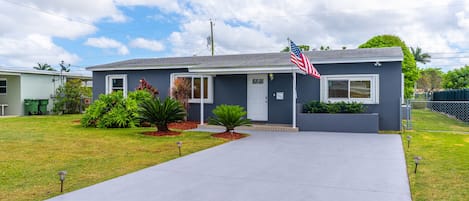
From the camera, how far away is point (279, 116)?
43.8 ft

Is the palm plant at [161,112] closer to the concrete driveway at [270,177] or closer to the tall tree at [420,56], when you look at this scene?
the concrete driveway at [270,177]

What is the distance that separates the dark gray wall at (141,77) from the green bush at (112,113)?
222cm

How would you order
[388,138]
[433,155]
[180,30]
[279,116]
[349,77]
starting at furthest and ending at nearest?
[180,30] → [279,116] → [349,77] → [388,138] → [433,155]

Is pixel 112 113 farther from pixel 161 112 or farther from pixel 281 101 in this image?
pixel 281 101

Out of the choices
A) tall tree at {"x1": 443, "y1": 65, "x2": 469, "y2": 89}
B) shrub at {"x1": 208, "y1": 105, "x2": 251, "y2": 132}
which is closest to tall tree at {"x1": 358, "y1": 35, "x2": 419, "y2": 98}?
tall tree at {"x1": 443, "y1": 65, "x2": 469, "y2": 89}

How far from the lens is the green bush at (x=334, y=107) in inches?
457

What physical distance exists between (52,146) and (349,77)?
9.53 metres

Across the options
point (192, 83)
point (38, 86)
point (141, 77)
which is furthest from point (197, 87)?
point (38, 86)

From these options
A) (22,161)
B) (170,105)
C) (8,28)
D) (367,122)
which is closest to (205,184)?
(22,161)

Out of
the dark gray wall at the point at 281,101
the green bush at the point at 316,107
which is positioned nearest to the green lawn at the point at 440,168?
the green bush at the point at 316,107

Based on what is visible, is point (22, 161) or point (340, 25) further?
point (340, 25)

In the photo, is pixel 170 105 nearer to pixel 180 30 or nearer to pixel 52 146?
pixel 52 146

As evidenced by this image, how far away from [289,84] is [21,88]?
50.0 feet

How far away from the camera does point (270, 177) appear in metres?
5.38
